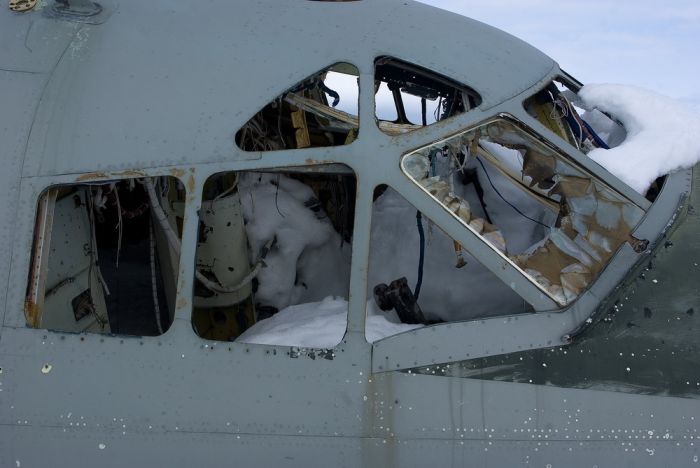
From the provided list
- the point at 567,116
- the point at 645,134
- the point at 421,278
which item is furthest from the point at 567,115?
the point at 421,278

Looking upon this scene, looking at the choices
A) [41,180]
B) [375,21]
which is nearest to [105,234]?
[41,180]

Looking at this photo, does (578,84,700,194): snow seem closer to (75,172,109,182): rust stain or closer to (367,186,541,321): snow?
(367,186,541,321): snow

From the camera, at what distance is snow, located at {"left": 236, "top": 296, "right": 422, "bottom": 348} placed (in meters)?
4.12

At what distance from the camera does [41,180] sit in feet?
13.2

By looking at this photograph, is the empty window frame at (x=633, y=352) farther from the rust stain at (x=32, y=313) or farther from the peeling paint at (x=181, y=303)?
the rust stain at (x=32, y=313)

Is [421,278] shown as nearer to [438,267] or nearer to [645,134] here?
[438,267]

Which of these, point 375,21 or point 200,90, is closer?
point 200,90

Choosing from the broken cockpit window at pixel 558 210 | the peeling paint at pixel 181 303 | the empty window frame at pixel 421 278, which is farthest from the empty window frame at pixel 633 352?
the peeling paint at pixel 181 303

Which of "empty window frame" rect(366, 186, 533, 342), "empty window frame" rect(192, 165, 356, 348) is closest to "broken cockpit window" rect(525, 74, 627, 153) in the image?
"empty window frame" rect(366, 186, 533, 342)

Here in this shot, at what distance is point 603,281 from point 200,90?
7.72 ft

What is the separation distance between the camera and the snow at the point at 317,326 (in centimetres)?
412

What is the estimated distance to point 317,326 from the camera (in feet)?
14.3

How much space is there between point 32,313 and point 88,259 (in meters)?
1.04

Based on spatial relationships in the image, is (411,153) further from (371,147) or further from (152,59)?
(152,59)
